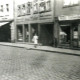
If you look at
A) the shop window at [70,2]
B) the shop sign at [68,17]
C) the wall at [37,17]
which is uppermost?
the shop window at [70,2]

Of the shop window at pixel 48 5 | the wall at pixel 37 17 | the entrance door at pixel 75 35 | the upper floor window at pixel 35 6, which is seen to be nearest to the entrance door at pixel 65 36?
the entrance door at pixel 75 35

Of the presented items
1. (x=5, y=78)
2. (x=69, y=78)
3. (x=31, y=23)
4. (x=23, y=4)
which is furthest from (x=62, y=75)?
(x=23, y=4)

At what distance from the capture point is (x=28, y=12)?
119ft

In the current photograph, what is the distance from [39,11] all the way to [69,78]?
23963mm

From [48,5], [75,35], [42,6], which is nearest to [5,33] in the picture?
[42,6]

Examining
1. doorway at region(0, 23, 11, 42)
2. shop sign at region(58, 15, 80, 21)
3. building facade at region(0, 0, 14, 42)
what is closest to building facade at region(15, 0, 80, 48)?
shop sign at region(58, 15, 80, 21)

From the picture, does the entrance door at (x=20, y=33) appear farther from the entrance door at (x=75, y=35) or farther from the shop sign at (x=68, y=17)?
the entrance door at (x=75, y=35)

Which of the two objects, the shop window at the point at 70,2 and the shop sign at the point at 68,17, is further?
the shop window at the point at 70,2

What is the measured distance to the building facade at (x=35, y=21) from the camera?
104 feet

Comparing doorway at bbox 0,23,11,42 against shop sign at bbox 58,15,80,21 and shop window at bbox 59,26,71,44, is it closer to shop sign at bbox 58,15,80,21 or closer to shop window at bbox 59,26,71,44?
shop window at bbox 59,26,71,44

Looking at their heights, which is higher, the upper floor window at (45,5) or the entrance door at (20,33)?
the upper floor window at (45,5)

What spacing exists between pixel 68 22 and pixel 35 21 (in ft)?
23.4

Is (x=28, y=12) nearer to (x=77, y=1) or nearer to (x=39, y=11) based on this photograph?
(x=39, y=11)

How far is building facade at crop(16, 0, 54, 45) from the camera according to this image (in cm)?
3184
